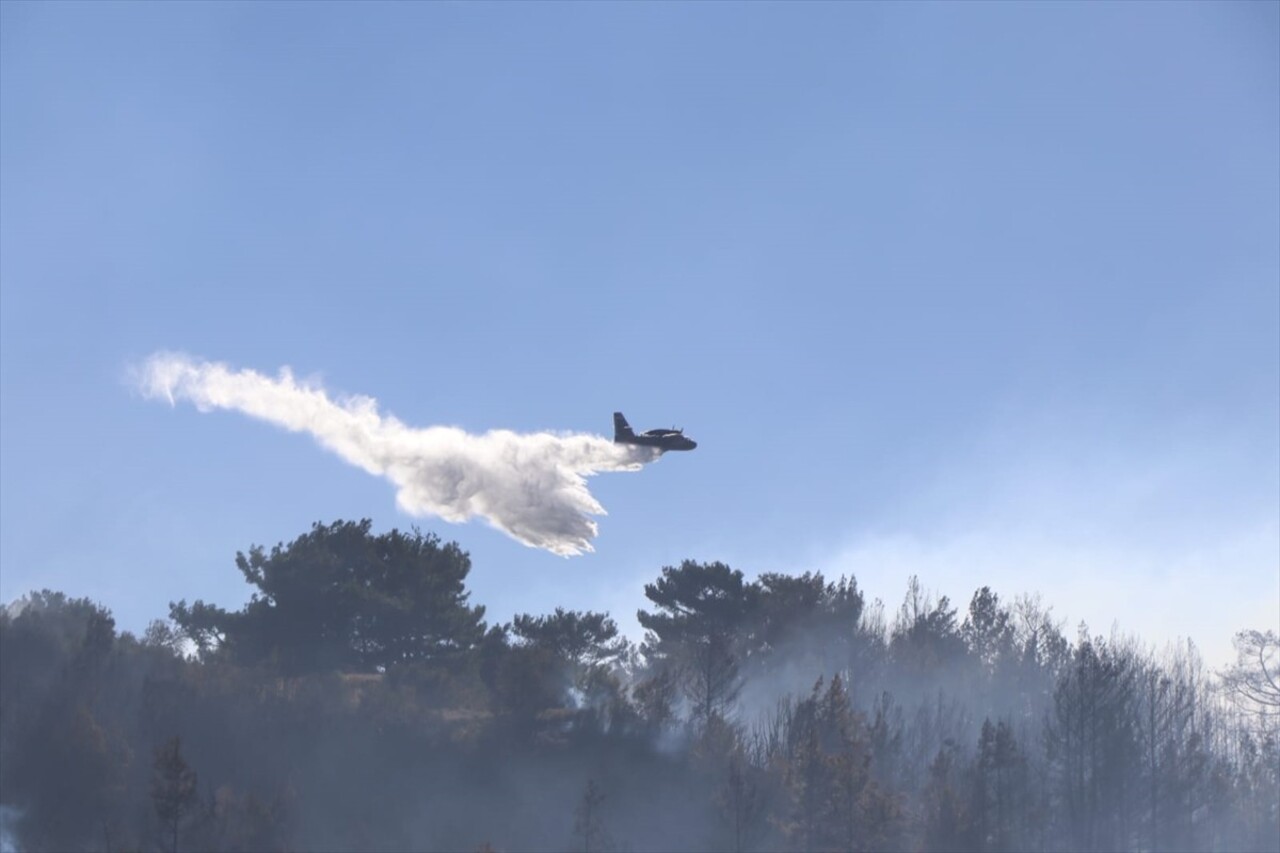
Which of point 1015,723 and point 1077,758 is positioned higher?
point 1015,723

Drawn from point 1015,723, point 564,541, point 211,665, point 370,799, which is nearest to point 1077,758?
point 1015,723

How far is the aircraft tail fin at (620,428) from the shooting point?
2699 inches

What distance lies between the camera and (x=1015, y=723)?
3964 inches

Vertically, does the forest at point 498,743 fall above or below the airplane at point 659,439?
below

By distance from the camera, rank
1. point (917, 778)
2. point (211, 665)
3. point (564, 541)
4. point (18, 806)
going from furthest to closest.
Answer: point (917, 778)
point (211, 665)
point (564, 541)
point (18, 806)

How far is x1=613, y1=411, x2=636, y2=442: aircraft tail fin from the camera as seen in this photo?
6856cm

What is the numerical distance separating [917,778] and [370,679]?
3046 cm

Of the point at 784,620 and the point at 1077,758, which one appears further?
the point at 784,620

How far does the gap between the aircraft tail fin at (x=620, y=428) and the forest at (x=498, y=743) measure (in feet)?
46.2

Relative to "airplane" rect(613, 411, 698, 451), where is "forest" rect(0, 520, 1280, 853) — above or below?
below

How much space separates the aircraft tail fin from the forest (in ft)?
46.2

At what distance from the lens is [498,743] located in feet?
240

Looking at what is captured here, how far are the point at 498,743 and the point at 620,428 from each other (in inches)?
689

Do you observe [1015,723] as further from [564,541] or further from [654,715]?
[564,541]
